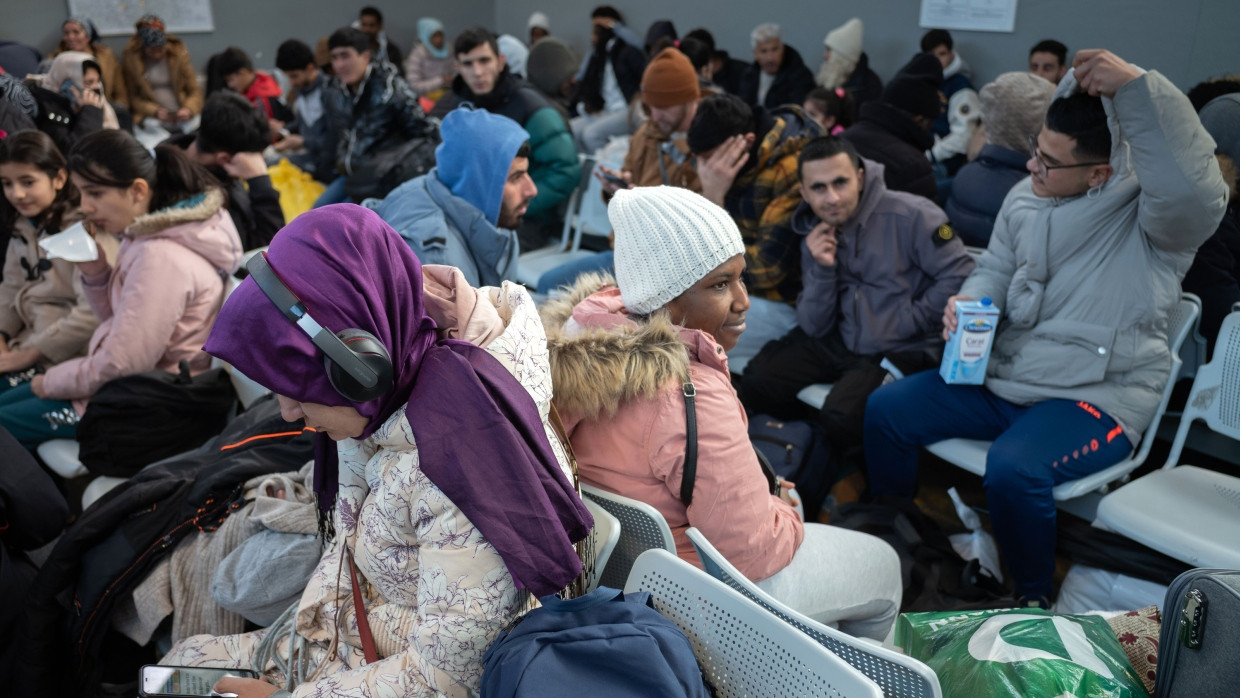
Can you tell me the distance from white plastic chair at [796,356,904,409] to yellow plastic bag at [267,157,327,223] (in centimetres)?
307

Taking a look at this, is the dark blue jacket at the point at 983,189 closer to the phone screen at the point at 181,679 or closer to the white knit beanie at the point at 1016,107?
the white knit beanie at the point at 1016,107

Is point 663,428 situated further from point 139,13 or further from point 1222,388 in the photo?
point 139,13

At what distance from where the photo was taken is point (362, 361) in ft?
3.88

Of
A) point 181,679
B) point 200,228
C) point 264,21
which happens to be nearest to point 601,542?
point 181,679

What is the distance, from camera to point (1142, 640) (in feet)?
5.01

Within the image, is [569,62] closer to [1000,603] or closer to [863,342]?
[863,342]

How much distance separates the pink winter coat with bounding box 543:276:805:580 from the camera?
1.58m

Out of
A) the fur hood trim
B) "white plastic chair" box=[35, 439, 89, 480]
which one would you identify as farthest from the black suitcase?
"white plastic chair" box=[35, 439, 89, 480]

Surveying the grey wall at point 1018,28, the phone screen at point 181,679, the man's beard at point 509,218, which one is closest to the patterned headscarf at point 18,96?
the man's beard at point 509,218

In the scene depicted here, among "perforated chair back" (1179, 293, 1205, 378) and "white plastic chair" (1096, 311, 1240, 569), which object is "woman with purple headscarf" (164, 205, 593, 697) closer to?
"white plastic chair" (1096, 311, 1240, 569)

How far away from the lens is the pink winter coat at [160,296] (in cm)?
259

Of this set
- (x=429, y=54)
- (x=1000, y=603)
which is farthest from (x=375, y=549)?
(x=429, y=54)

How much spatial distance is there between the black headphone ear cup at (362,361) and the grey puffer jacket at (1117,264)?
2040mm

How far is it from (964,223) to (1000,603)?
1953 millimetres
